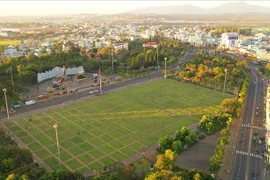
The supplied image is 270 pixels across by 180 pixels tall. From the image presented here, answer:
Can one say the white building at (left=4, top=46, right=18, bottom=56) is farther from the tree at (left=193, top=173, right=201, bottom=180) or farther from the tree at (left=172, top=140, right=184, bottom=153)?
the tree at (left=193, top=173, right=201, bottom=180)

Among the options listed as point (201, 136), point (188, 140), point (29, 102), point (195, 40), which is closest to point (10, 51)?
point (29, 102)

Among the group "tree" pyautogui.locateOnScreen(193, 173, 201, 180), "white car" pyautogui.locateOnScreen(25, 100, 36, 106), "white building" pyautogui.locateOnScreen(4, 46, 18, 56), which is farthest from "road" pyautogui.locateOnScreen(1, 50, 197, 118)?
"white building" pyautogui.locateOnScreen(4, 46, 18, 56)

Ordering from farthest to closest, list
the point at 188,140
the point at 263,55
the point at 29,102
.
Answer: the point at 263,55 < the point at 29,102 < the point at 188,140

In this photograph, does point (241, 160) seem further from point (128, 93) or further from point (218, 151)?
point (128, 93)

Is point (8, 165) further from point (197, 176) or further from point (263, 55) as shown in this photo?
point (263, 55)

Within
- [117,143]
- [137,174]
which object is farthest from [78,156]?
[137,174]
